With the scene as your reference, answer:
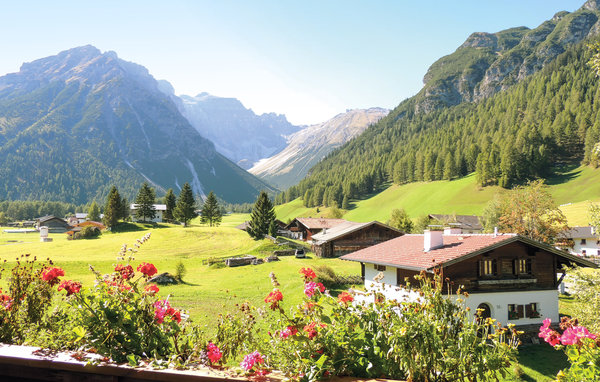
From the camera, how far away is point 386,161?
645ft

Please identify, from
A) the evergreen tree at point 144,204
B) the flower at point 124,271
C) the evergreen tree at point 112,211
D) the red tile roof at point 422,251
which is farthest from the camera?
the evergreen tree at point 144,204

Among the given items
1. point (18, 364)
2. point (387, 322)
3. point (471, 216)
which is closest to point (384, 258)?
point (387, 322)

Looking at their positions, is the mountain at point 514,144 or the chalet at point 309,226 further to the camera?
the mountain at point 514,144

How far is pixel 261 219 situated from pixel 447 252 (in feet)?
Result: 177

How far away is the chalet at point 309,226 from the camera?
82000 mm

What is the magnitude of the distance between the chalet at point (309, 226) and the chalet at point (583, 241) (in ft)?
155

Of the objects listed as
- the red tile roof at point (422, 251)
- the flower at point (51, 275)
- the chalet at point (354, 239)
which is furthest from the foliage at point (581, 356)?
the chalet at point (354, 239)

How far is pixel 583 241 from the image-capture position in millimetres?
69562

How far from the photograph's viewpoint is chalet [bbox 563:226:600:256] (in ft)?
220

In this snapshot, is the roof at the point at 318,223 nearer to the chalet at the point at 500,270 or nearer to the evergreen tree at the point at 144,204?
the evergreen tree at the point at 144,204

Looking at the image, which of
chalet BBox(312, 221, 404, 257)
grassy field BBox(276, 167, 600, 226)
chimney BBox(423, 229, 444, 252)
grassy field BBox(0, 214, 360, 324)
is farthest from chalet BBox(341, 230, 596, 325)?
grassy field BBox(276, 167, 600, 226)

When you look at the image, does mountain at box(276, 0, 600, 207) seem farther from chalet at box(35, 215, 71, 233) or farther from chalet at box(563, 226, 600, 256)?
chalet at box(35, 215, 71, 233)

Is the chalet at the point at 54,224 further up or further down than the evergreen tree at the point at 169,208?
further down

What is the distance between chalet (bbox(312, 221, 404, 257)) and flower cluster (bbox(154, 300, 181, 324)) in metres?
56.0
